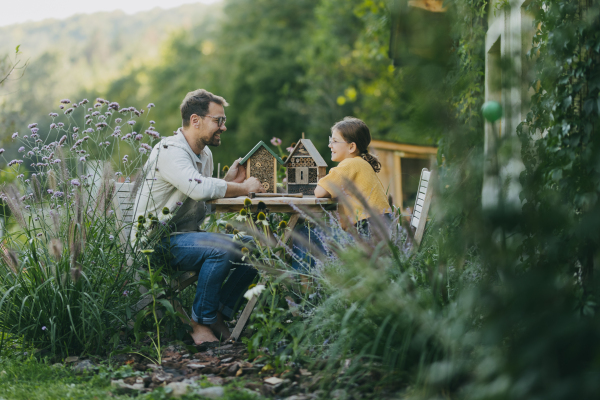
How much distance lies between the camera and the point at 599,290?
63.2 inches

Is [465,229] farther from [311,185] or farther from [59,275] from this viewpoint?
[311,185]

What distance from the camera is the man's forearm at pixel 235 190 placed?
341 cm

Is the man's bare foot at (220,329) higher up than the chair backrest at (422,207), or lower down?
lower down

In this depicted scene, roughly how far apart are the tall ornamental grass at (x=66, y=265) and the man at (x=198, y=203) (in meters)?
0.24

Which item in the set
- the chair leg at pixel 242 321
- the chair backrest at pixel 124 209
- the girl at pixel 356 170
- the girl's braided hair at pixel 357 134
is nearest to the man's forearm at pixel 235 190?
the girl at pixel 356 170

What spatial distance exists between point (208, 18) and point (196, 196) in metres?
50.2

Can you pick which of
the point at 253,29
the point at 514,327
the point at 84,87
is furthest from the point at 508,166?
the point at 84,87

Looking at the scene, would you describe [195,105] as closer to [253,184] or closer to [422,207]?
[253,184]

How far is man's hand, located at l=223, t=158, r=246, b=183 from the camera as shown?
3750 millimetres

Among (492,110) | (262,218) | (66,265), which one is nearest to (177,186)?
(262,218)

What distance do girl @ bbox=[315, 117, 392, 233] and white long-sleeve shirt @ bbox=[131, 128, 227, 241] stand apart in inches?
27.2

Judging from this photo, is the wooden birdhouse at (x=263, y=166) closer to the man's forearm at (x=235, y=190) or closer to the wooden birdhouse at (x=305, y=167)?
the wooden birdhouse at (x=305, y=167)

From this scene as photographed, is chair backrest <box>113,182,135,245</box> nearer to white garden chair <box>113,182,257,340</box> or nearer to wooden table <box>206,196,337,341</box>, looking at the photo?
white garden chair <box>113,182,257,340</box>

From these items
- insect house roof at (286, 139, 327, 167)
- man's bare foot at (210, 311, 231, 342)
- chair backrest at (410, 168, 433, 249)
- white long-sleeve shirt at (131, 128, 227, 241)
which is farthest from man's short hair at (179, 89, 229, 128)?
chair backrest at (410, 168, 433, 249)
